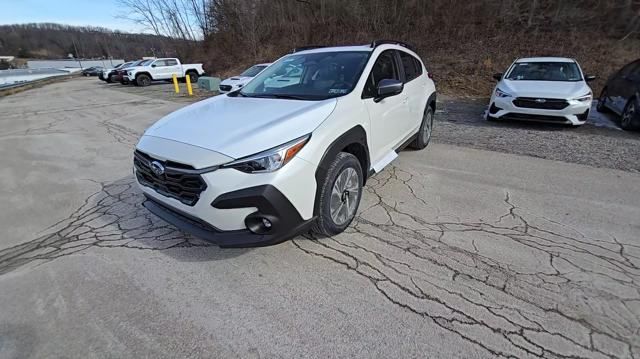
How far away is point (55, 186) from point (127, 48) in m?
86.3

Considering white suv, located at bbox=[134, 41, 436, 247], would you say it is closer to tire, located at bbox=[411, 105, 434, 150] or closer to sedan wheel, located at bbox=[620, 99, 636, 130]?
tire, located at bbox=[411, 105, 434, 150]

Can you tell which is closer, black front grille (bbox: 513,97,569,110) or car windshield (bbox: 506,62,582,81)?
black front grille (bbox: 513,97,569,110)

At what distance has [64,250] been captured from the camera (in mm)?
3010

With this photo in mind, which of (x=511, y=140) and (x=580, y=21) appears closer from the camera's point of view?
(x=511, y=140)

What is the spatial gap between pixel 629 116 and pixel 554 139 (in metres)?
2.20

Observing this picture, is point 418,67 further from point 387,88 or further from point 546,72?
point 546,72

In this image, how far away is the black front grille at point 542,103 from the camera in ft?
20.2

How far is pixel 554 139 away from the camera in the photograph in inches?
233

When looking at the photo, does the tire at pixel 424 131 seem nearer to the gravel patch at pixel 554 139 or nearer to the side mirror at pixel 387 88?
the gravel patch at pixel 554 139

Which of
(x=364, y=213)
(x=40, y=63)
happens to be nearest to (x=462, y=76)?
(x=364, y=213)

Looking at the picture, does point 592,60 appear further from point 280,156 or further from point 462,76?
point 280,156

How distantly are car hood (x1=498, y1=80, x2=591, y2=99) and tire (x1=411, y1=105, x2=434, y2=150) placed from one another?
2.37m

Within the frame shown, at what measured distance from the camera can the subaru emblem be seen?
2.48 metres

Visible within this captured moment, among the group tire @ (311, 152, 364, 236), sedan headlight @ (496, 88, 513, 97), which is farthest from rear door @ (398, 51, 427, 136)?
sedan headlight @ (496, 88, 513, 97)
